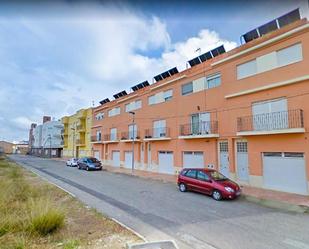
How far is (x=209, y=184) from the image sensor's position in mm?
12547

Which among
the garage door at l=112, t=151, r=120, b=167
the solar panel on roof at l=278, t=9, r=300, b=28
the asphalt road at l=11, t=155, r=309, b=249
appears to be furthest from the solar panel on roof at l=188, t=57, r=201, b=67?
the garage door at l=112, t=151, r=120, b=167

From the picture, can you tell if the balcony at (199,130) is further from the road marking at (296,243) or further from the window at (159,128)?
the road marking at (296,243)

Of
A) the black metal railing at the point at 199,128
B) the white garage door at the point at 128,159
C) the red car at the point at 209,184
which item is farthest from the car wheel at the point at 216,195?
the white garage door at the point at 128,159

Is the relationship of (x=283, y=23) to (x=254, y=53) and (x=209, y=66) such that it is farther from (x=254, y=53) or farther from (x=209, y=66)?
(x=209, y=66)

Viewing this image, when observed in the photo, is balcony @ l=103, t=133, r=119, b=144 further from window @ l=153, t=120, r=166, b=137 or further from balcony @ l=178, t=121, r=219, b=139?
balcony @ l=178, t=121, r=219, b=139

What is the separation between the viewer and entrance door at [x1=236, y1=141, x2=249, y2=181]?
15727 millimetres

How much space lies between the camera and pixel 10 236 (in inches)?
229

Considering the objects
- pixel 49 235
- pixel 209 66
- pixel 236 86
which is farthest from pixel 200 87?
pixel 49 235

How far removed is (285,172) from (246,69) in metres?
7.00

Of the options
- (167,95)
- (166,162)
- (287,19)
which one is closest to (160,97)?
(167,95)

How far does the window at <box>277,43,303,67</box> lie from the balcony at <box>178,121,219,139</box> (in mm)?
6013

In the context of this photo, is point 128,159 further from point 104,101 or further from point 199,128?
point 104,101

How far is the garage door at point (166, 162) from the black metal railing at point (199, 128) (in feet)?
10.2

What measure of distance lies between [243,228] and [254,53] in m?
11.8
